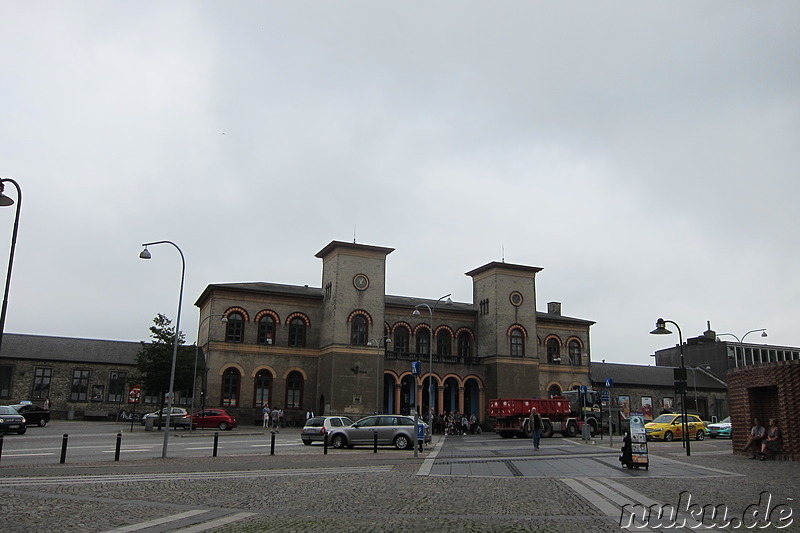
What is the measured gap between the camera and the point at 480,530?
9.23 metres

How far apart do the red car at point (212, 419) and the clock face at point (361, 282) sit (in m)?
13.7

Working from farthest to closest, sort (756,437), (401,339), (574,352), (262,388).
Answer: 1. (574,352)
2. (401,339)
3. (262,388)
4. (756,437)

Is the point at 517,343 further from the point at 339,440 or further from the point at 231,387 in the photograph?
the point at 339,440

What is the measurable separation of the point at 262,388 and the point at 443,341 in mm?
15890

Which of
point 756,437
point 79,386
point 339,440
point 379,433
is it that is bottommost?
point 339,440

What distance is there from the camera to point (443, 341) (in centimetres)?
5734

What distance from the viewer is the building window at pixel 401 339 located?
55.8 meters

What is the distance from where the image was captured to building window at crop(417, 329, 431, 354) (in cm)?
5653

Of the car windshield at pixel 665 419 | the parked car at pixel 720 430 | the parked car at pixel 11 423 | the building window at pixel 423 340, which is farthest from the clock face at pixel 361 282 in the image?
the parked car at pixel 720 430

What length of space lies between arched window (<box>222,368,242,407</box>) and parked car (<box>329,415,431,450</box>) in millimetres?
22596

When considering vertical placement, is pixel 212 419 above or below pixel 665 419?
below

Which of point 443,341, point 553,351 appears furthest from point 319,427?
point 553,351

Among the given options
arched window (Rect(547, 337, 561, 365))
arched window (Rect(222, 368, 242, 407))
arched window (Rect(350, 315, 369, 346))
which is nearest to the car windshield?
arched window (Rect(547, 337, 561, 365))

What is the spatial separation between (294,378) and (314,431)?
2133 cm
